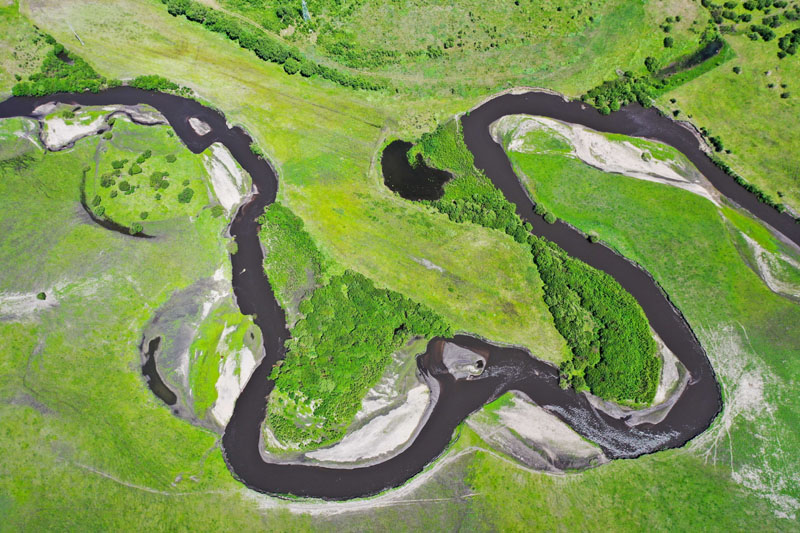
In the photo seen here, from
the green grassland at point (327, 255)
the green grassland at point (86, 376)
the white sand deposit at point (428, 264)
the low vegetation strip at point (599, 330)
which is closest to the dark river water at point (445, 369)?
the green grassland at point (327, 255)

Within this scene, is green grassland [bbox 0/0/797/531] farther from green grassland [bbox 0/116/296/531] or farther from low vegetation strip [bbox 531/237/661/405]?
low vegetation strip [bbox 531/237/661/405]

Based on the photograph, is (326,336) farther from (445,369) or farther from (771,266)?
(771,266)

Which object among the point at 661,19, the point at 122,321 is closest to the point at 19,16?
the point at 122,321

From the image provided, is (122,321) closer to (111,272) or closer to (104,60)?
(111,272)

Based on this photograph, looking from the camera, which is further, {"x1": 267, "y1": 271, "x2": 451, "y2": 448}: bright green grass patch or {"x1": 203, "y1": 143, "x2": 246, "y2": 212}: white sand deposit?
{"x1": 203, "y1": 143, "x2": 246, "y2": 212}: white sand deposit

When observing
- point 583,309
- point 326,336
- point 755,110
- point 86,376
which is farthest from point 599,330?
point 86,376

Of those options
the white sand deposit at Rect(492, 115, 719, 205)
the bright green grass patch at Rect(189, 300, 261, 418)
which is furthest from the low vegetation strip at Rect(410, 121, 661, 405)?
the bright green grass patch at Rect(189, 300, 261, 418)
